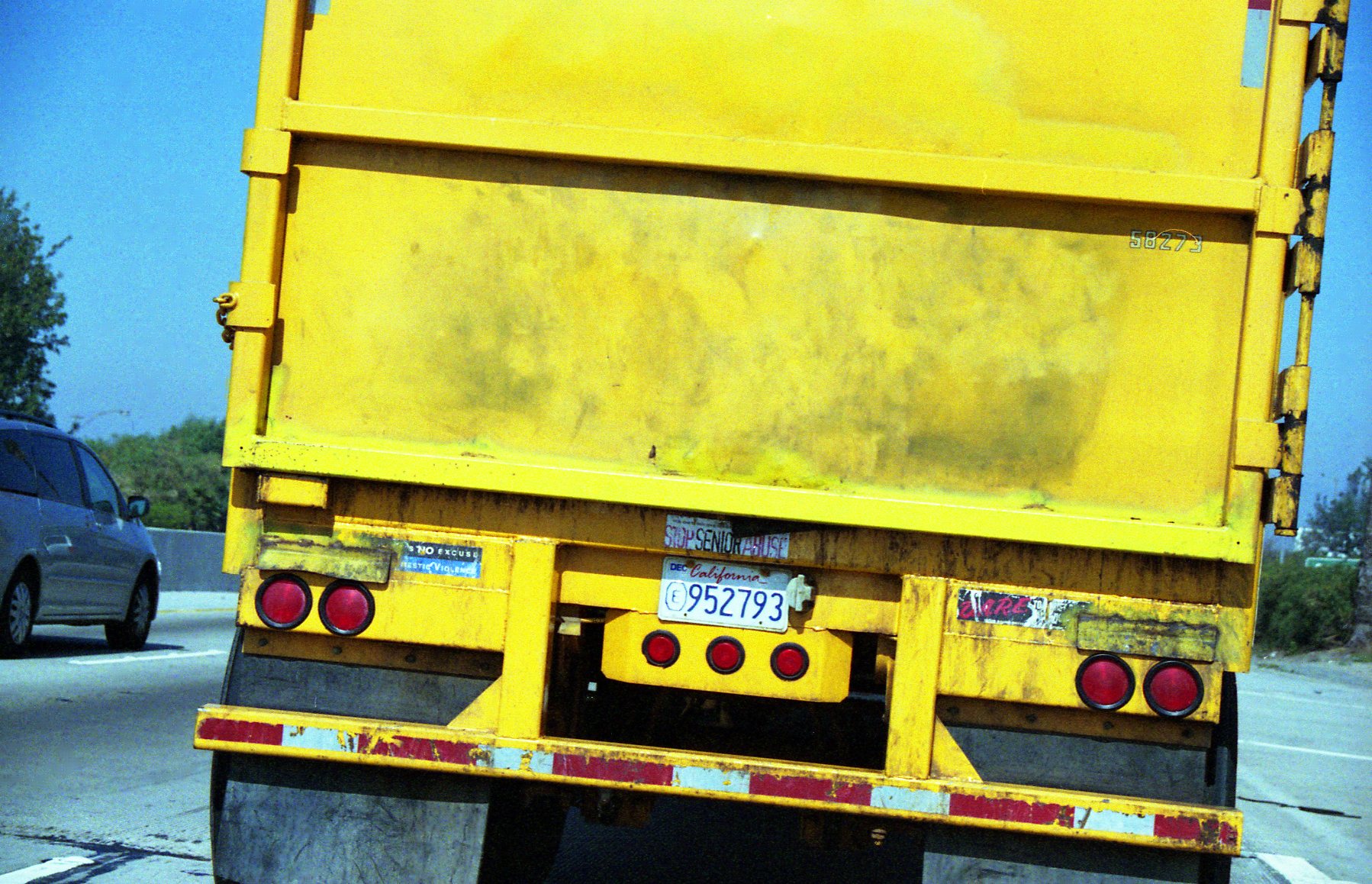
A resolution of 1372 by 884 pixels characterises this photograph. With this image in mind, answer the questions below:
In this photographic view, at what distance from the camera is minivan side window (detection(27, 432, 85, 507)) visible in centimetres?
1259

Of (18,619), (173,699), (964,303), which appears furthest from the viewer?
(18,619)

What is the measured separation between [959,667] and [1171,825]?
0.71 m

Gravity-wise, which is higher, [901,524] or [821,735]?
[901,524]

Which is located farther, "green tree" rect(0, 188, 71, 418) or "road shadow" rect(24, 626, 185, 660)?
"green tree" rect(0, 188, 71, 418)

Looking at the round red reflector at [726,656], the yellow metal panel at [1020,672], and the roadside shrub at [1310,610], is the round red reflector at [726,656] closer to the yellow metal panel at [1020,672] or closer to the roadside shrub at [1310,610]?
the yellow metal panel at [1020,672]

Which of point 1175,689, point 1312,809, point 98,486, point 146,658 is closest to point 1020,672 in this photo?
point 1175,689

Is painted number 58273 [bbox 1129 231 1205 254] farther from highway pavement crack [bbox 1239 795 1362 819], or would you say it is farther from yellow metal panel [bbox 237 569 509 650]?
highway pavement crack [bbox 1239 795 1362 819]

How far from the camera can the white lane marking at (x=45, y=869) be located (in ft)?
17.6

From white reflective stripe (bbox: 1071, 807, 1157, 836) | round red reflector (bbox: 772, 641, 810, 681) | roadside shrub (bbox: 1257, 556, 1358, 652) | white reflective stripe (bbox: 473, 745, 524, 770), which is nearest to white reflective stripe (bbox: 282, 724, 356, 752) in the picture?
white reflective stripe (bbox: 473, 745, 524, 770)

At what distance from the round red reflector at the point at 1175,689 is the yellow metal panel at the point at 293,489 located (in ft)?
8.07

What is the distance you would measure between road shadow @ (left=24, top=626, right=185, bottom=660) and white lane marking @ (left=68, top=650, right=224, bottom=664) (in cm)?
25

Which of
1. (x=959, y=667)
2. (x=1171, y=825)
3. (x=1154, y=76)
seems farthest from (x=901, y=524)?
(x=1154, y=76)

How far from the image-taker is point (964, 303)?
14.2 ft

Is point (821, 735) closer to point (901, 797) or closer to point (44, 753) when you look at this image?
point (901, 797)
